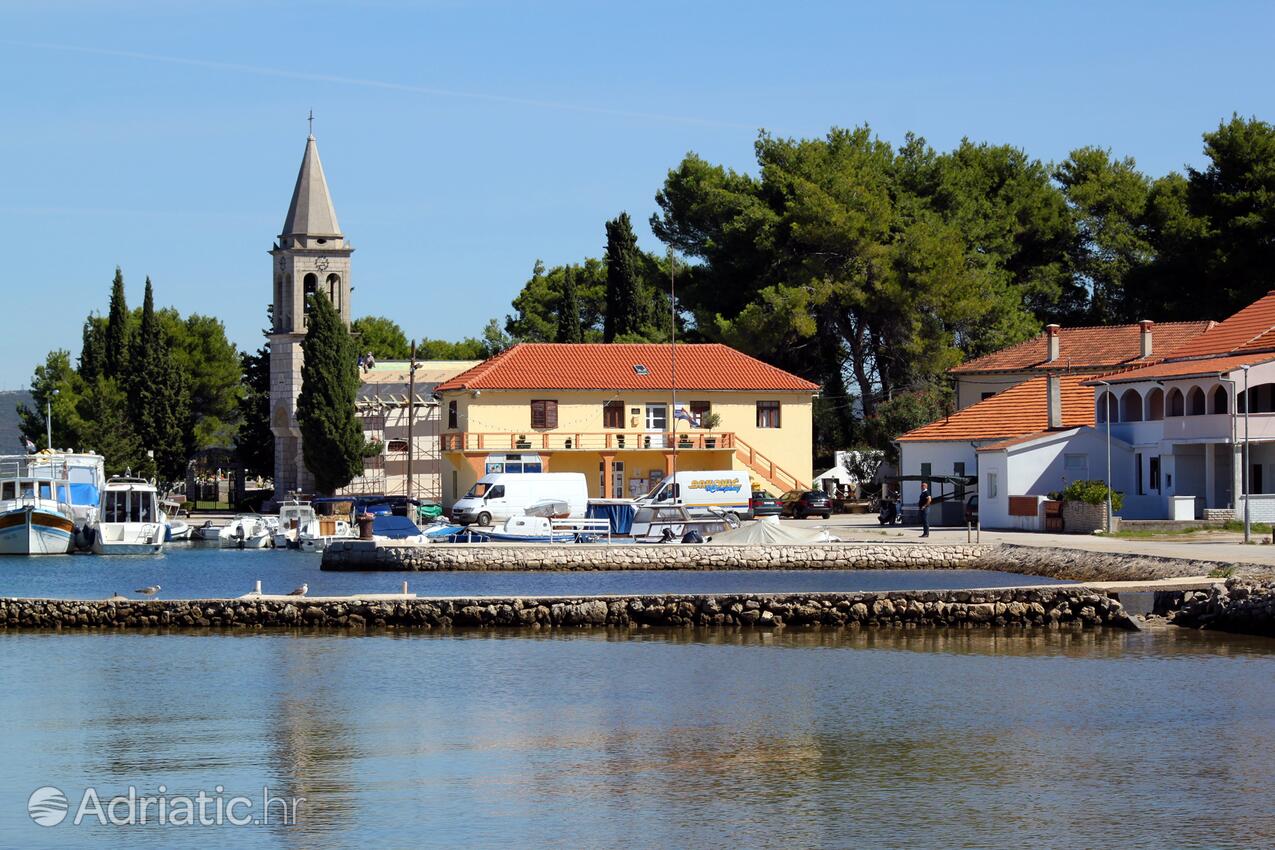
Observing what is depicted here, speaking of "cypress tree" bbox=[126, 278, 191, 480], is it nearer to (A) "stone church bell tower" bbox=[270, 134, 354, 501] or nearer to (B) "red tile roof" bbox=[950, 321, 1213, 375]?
(A) "stone church bell tower" bbox=[270, 134, 354, 501]

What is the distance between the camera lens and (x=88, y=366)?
89938 millimetres

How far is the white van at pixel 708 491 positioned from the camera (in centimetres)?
6000

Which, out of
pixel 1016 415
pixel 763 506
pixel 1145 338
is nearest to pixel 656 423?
pixel 763 506

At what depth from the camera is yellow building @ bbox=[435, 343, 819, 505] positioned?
71562mm

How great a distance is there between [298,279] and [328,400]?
12766mm

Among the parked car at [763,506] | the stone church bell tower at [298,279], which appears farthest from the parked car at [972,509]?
the stone church bell tower at [298,279]

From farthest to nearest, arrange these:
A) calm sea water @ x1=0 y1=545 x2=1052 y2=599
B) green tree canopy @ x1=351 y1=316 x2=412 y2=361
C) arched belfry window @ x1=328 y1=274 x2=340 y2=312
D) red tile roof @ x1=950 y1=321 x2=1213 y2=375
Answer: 1. green tree canopy @ x1=351 y1=316 x2=412 y2=361
2. arched belfry window @ x1=328 y1=274 x2=340 y2=312
3. red tile roof @ x1=950 y1=321 x2=1213 y2=375
4. calm sea water @ x1=0 y1=545 x2=1052 y2=599

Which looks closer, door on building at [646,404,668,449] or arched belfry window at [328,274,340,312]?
door on building at [646,404,668,449]

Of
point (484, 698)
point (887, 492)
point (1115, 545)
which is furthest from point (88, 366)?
point (484, 698)

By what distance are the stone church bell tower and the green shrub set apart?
152 feet

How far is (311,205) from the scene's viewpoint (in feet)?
288

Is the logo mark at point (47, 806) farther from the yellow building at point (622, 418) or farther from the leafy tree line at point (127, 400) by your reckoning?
the leafy tree line at point (127, 400)

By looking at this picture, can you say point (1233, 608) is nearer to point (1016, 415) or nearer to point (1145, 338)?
point (1016, 415)

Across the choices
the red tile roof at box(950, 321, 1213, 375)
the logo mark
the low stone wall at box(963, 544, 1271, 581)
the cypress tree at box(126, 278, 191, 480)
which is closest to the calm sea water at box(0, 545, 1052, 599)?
the low stone wall at box(963, 544, 1271, 581)
